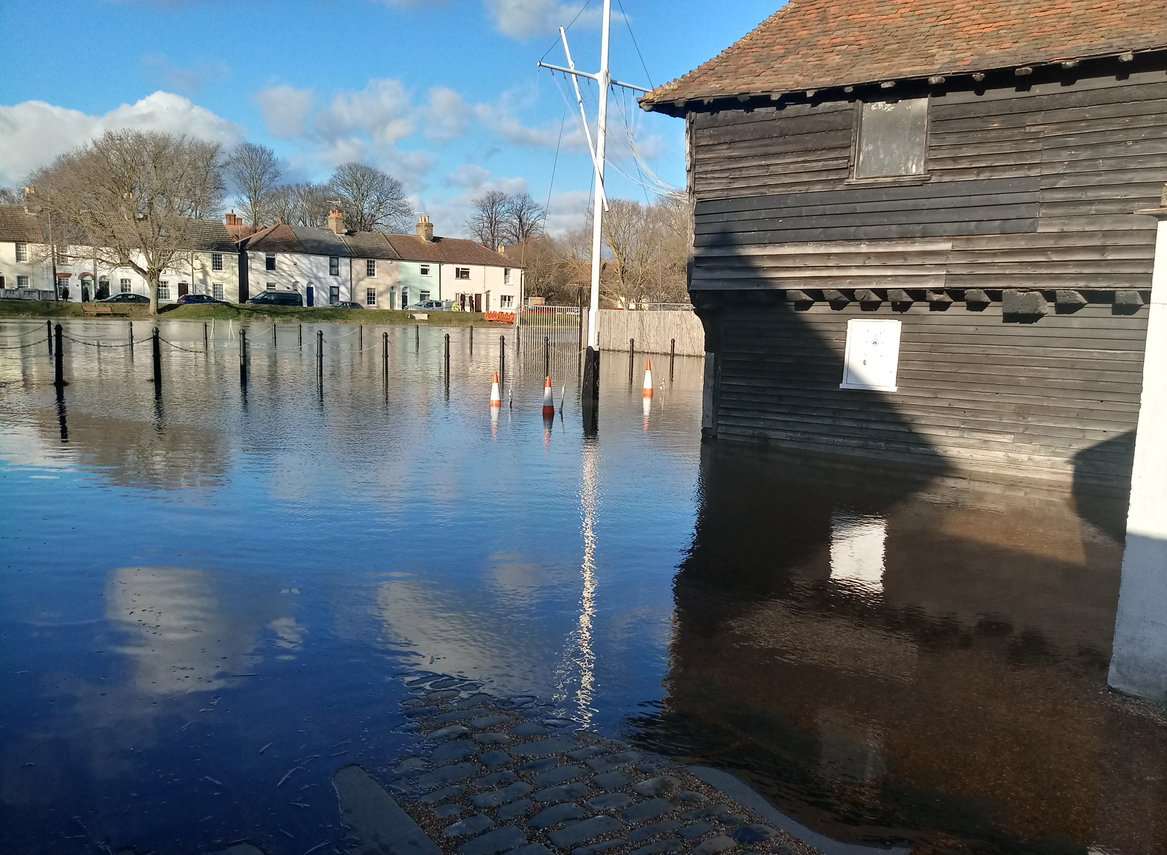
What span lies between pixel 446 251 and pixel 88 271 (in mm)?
30010

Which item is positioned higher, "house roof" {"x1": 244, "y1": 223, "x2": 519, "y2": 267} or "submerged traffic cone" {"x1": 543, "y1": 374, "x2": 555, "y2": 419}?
"house roof" {"x1": 244, "y1": 223, "x2": 519, "y2": 267}

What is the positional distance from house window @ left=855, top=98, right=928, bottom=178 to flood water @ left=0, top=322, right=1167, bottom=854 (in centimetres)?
451

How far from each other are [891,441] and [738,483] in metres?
3.34

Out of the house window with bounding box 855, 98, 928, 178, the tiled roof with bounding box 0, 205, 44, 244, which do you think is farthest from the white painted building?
the house window with bounding box 855, 98, 928, 178

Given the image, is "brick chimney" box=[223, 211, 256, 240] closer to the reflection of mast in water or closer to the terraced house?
the terraced house

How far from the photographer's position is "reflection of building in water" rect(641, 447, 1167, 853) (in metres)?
4.13

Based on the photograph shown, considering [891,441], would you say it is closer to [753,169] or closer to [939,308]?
[939,308]

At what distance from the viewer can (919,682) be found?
559cm

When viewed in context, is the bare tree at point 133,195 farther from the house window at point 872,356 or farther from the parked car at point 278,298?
the house window at point 872,356

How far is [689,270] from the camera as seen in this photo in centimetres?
1453

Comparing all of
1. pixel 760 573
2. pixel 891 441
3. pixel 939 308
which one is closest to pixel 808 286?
pixel 939 308

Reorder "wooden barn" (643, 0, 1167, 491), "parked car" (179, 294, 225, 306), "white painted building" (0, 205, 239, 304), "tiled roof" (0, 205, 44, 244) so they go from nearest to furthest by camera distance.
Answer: "wooden barn" (643, 0, 1167, 491)
"parked car" (179, 294, 225, 306)
"white painted building" (0, 205, 239, 304)
"tiled roof" (0, 205, 44, 244)

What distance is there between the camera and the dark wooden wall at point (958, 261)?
11094 mm

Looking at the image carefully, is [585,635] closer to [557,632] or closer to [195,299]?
[557,632]
